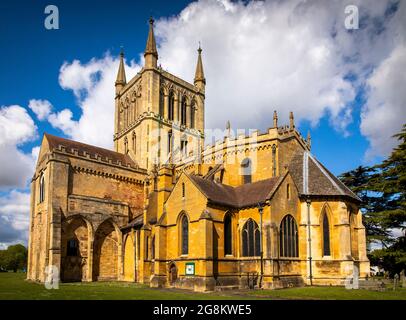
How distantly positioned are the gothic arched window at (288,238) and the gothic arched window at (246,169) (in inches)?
401

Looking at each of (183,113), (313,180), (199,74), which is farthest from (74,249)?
(199,74)

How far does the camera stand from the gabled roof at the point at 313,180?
32.7 meters

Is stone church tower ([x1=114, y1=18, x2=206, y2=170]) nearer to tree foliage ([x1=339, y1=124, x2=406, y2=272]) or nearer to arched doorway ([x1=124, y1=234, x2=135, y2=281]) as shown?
arched doorway ([x1=124, y1=234, x2=135, y2=281])

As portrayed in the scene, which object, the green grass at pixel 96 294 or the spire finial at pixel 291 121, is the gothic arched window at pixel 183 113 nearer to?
the spire finial at pixel 291 121

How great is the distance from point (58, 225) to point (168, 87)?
3023 centimetres

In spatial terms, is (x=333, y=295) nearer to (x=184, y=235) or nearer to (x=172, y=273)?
(x=184, y=235)

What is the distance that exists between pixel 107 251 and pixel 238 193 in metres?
18.4

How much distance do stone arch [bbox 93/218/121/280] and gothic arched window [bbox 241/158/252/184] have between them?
15849 millimetres

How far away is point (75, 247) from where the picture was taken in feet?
134

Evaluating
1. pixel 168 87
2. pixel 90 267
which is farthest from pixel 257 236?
pixel 168 87

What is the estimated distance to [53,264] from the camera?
3728 centimetres

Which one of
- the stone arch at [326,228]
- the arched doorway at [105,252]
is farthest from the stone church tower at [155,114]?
the stone arch at [326,228]
